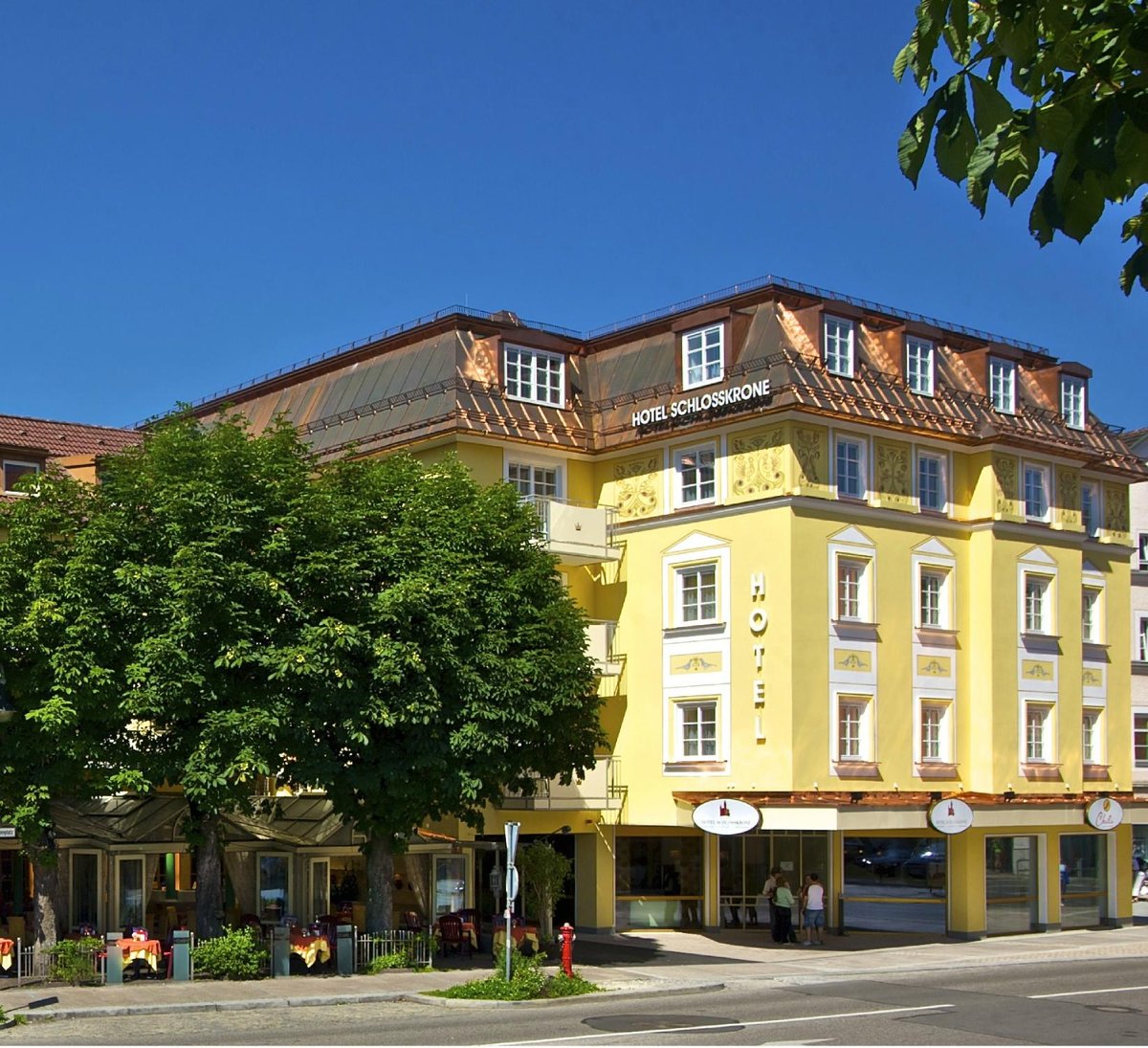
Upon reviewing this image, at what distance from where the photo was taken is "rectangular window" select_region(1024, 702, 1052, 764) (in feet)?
138

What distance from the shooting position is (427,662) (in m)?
31.2

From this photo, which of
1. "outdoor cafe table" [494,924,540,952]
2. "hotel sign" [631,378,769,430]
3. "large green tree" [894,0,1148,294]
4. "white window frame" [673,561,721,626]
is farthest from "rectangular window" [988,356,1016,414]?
"large green tree" [894,0,1148,294]

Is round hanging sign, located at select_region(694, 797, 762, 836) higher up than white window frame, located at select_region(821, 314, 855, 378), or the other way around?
white window frame, located at select_region(821, 314, 855, 378)

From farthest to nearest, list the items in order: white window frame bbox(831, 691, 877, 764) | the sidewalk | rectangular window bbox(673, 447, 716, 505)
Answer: rectangular window bbox(673, 447, 716, 505), white window frame bbox(831, 691, 877, 764), the sidewalk

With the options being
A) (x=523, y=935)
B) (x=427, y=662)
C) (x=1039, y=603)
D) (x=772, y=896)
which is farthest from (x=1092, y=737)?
(x=427, y=662)

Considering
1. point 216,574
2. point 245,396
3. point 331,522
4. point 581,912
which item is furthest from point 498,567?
point 245,396

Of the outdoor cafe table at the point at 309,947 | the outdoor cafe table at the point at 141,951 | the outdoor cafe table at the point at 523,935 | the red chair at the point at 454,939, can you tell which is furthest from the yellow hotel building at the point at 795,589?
the outdoor cafe table at the point at 141,951

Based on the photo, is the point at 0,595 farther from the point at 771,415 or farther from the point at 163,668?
the point at 771,415

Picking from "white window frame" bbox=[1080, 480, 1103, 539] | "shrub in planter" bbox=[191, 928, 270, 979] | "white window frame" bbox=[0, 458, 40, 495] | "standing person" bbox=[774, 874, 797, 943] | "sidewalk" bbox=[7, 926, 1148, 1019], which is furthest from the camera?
"white window frame" bbox=[1080, 480, 1103, 539]

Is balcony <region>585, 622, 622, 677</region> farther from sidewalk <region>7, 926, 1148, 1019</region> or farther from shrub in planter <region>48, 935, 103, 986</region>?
shrub in planter <region>48, 935, 103, 986</region>

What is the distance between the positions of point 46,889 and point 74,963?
238 centimetres

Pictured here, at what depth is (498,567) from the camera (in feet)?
108

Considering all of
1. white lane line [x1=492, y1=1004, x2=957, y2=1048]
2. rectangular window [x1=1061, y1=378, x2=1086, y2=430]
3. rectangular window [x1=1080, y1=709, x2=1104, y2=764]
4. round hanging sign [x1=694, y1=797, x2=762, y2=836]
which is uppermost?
rectangular window [x1=1061, y1=378, x2=1086, y2=430]

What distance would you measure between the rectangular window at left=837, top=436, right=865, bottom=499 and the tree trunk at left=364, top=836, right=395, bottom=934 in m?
13.8
